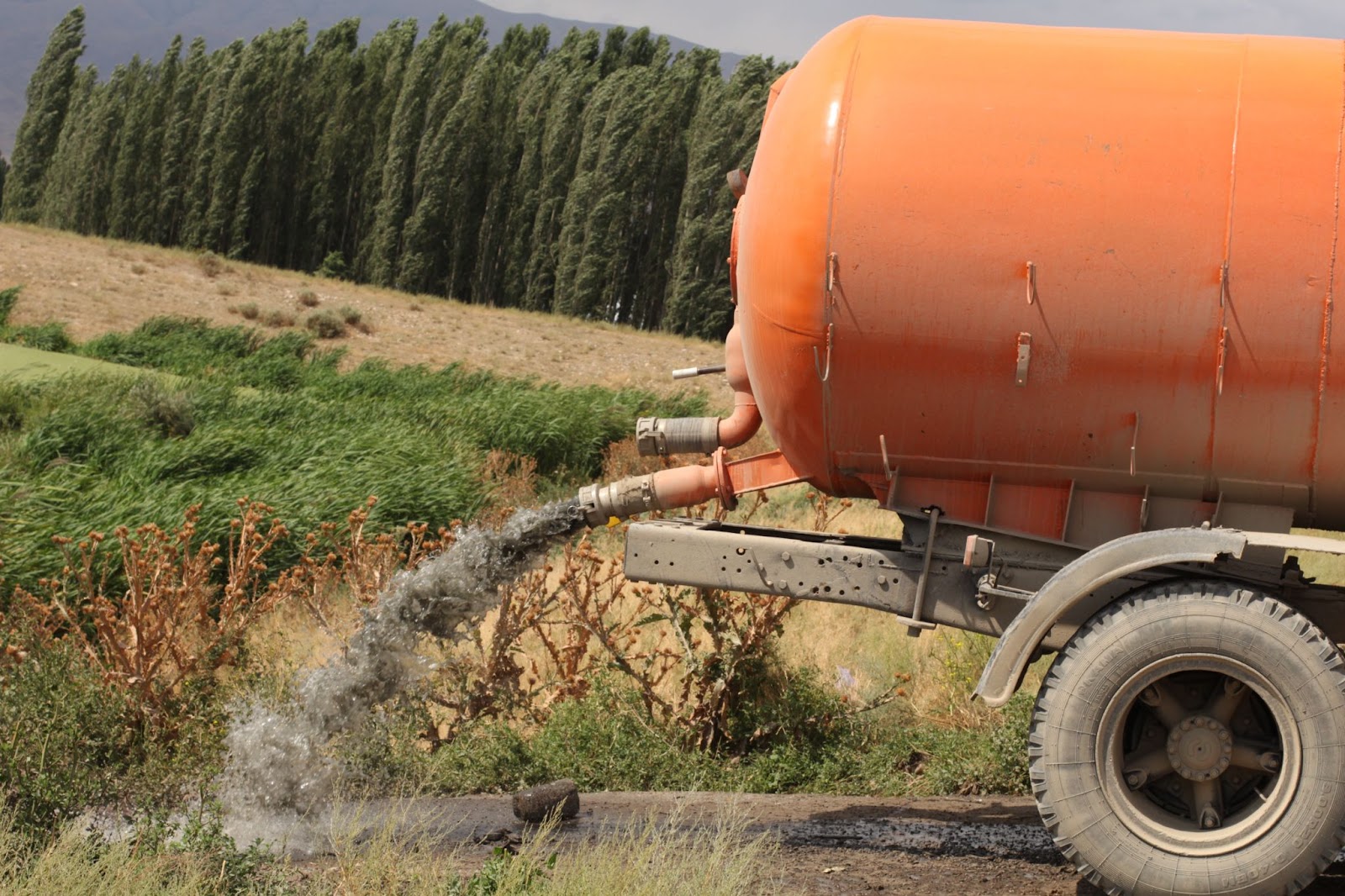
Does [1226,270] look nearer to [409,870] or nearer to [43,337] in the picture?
[409,870]

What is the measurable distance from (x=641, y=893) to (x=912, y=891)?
1252mm

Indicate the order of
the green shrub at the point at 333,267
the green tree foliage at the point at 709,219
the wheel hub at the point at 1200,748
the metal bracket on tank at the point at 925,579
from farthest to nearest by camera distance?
the green shrub at the point at 333,267, the green tree foliage at the point at 709,219, the metal bracket on tank at the point at 925,579, the wheel hub at the point at 1200,748

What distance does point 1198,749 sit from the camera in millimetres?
4766

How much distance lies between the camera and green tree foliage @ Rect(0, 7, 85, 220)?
170 feet

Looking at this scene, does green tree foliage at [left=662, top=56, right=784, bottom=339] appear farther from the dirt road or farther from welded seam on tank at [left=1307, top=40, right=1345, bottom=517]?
welded seam on tank at [left=1307, top=40, right=1345, bottom=517]

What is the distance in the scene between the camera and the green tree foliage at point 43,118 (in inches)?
2042

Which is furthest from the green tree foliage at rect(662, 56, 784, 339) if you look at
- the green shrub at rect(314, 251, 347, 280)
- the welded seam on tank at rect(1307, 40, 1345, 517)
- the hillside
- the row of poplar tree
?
the welded seam on tank at rect(1307, 40, 1345, 517)

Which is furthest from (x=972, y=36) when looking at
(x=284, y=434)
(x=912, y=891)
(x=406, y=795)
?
(x=284, y=434)

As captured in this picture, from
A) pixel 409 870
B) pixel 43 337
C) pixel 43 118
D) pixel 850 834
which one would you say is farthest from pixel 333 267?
pixel 409 870

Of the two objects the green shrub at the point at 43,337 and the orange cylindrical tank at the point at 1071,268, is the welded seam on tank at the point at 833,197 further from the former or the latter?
the green shrub at the point at 43,337

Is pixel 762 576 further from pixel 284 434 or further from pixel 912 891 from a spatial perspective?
pixel 284 434

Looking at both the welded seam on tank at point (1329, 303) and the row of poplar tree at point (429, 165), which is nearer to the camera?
the welded seam on tank at point (1329, 303)

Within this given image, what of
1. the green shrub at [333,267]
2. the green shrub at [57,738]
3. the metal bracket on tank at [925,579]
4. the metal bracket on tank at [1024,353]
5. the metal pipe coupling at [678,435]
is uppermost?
the green shrub at [333,267]

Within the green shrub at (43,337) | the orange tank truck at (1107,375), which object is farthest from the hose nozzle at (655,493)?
the green shrub at (43,337)
